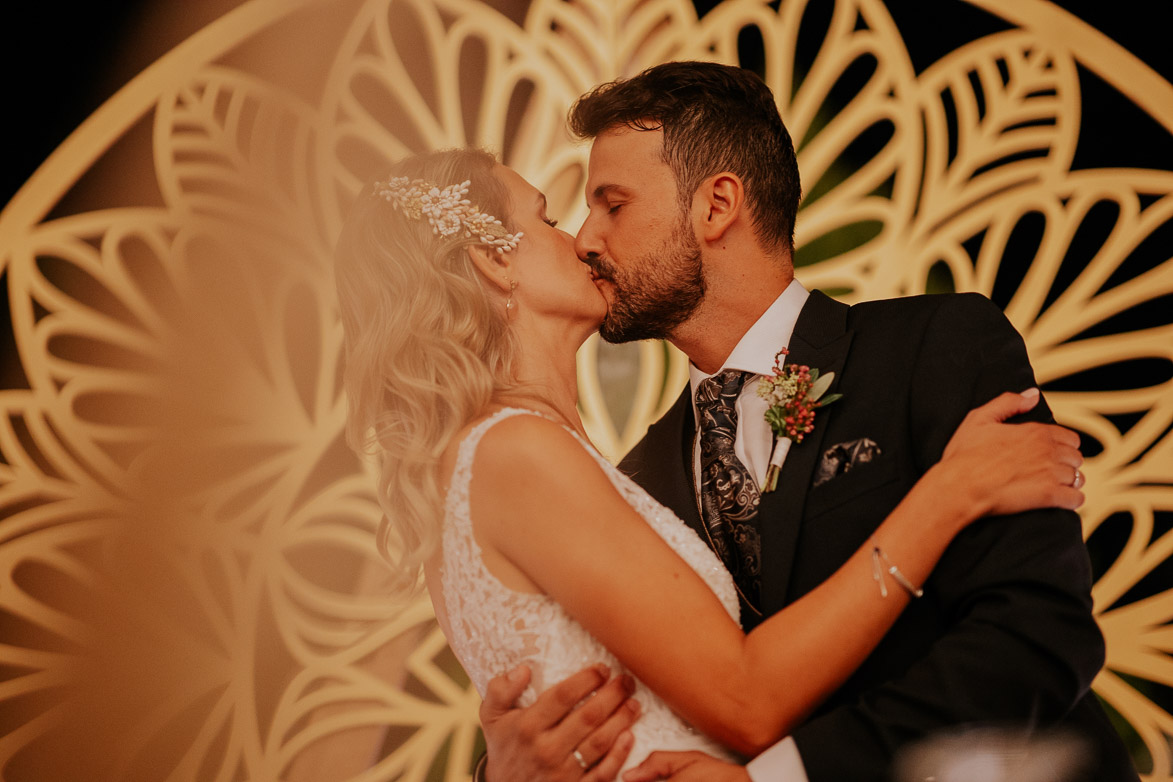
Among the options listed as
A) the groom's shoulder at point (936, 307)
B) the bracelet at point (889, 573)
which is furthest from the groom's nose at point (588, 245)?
the bracelet at point (889, 573)

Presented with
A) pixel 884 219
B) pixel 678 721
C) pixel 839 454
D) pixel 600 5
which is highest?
pixel 600 5

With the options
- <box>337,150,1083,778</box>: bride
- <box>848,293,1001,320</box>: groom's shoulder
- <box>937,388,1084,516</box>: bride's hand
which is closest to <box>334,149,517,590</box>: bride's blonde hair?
<box>337,150,1083,778</box>: bride

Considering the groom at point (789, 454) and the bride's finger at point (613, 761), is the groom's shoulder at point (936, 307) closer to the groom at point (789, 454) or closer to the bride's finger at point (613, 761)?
the groom at point (789, 454)

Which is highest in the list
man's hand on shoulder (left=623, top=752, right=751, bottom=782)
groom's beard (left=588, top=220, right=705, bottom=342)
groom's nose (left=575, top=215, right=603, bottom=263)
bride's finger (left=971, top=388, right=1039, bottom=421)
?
groom's nose (left=575, top=215, right=603, bottom=263)

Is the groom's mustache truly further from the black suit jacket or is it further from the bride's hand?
the bride's hand

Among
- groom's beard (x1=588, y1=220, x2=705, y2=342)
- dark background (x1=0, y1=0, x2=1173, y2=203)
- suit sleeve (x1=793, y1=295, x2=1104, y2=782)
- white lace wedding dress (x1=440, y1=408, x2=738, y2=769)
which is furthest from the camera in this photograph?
dark background (x1=0, y1=0, x2=1173, y2=203)

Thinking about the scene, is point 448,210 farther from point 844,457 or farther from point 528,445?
point 844,457

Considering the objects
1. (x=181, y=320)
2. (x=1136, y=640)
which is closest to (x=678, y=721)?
A: (x=1136, y=640)

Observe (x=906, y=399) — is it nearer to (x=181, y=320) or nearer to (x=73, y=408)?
(x=181, y=320)

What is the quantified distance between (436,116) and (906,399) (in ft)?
6.71

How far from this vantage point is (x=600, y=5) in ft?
10.0

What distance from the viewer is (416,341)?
187 cm

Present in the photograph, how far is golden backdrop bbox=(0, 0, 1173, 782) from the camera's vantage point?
2.62m

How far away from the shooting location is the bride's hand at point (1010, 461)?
1.46 m
